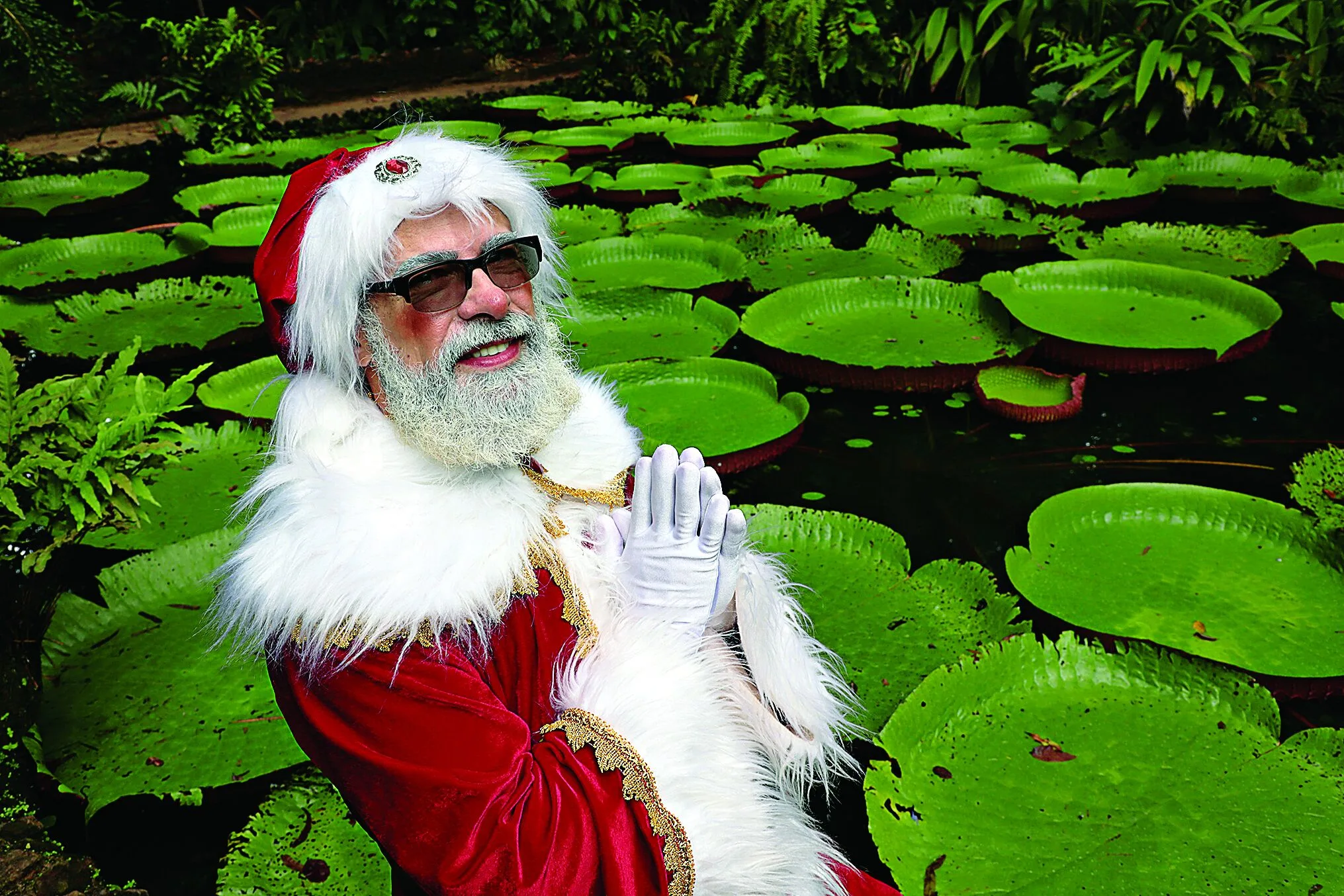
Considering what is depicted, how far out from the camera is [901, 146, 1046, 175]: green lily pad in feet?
18.0

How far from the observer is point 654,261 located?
176 inches

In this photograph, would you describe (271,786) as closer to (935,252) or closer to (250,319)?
(250,319)

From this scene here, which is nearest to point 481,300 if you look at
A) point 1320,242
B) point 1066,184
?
point 1320,242

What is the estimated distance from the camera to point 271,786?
5.92 feet

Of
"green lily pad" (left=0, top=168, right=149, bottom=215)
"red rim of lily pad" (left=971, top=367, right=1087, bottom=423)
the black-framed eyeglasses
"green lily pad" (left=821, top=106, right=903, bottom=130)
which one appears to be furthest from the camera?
"green lily pad" (left=821, top=106, right=903, bottom=130)

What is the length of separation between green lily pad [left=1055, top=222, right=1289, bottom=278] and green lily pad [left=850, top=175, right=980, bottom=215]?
0.88m

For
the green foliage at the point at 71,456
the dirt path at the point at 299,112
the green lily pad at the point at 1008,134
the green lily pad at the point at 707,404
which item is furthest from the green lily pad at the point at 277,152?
the green foliage at the point at 71,456

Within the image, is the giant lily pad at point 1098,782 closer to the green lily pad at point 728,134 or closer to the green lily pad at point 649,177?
the green lily pad at point 649,177

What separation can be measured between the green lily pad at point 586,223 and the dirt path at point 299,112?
4.40 metres

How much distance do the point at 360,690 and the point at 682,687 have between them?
15.2 inches

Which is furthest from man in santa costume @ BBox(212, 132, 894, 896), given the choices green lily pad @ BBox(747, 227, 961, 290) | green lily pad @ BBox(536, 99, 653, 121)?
green lily pad @ BBox(536, 99, 653, 121)

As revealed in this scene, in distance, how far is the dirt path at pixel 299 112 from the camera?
7.45 m

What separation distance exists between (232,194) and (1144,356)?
5.28m

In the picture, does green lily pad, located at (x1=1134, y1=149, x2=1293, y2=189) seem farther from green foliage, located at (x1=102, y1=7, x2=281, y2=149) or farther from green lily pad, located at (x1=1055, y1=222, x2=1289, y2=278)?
green foliage, located at (x1=102, y1=7, x2=281, y2=149)
